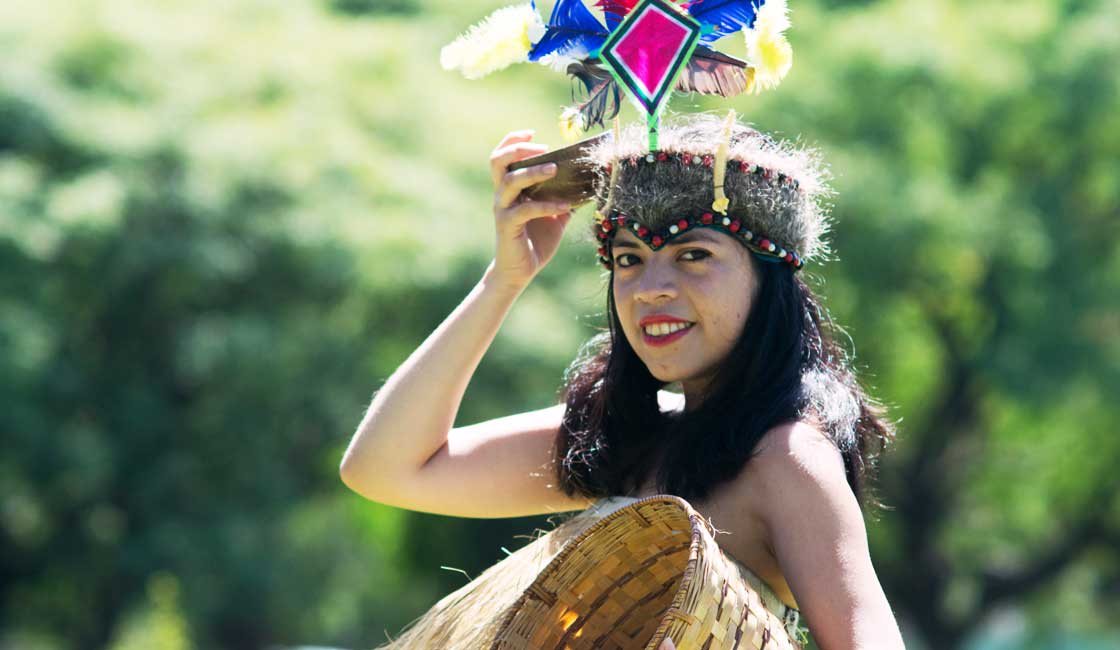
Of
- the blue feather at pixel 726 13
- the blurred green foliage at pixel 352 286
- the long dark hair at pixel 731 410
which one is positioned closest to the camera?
the long dark hair at pixel 731 410

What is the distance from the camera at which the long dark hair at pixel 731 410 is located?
5.37 ft

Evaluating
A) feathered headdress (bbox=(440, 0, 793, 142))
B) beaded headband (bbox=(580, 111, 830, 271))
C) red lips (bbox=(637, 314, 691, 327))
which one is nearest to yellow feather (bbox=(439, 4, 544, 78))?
feathered headdress (bbox=(440, 0, 793, 142))

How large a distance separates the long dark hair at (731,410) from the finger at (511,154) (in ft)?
0.75

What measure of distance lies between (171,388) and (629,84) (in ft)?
25.3

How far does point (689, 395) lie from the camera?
1.80 m

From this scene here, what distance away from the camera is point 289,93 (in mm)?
9422

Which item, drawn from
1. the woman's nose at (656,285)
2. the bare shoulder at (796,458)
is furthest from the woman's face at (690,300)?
the bare shoulder at (796,458)

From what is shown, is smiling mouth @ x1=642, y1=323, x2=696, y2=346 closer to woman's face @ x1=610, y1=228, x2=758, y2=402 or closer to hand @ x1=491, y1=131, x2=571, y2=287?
woman's face @ x1=610, y1=228, x2=758, y2=402

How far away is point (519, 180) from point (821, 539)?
0.69 m

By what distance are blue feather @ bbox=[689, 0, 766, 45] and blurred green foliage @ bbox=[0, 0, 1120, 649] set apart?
6.12 meters

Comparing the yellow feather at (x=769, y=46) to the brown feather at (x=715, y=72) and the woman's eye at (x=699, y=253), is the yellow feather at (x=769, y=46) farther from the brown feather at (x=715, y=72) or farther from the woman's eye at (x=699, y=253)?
the woman's eye at (x=699, y=253)

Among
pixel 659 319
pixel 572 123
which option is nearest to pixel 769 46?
pixel 572 123

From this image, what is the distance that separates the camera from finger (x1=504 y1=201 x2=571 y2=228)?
1889 mm

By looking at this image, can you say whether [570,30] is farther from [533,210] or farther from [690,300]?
[690,300]
